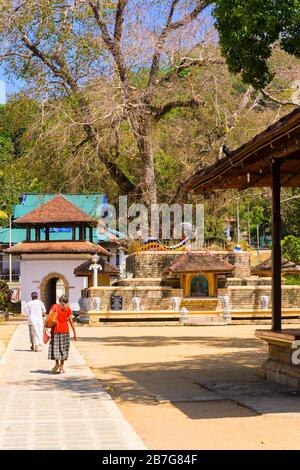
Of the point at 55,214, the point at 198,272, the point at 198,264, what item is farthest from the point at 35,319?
the point at 55,214

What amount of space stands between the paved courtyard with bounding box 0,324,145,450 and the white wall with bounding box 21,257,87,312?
3463cm

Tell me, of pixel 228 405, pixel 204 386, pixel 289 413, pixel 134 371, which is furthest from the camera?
pixel 134 371

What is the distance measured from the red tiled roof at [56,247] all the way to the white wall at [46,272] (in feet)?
2.82

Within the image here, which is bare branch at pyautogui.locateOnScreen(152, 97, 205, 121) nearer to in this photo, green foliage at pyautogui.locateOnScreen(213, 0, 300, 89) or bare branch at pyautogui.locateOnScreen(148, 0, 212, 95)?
bare branch at pyautogui.locateOnScreen(148, 0, 212, 95)

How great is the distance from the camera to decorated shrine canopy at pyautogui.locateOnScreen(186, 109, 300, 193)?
10.6 metres

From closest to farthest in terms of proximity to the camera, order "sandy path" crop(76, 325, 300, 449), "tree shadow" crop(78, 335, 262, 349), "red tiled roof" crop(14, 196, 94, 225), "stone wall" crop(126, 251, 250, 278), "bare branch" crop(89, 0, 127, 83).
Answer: "sandy path" crop(76, 325, 300, 449), "tree shadow" crop(78, 335, 262, 349), "bare branch" crop(89, 0, 127, 83), "stone wall" crop(126, 251, 250, 278), "red tiled roof" crop(14, 196, 94, 225)

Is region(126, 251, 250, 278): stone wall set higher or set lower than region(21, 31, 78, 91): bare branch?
lower

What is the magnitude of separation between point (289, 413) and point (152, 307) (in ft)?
97.2

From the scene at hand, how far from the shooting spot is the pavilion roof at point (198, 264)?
3991 cm

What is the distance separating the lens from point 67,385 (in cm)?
1321

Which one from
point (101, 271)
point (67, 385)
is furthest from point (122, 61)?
point (67, 385)

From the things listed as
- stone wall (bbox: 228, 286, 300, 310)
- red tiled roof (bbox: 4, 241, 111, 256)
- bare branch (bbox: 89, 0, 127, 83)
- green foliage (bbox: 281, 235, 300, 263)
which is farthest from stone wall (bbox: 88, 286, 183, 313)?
green foliage (bbox: 281, 235, 300, 263)

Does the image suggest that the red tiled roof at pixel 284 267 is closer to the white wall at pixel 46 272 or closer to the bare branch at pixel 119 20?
the white wall at pixel 46 272

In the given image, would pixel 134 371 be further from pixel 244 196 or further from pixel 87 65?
pixel 244 196
